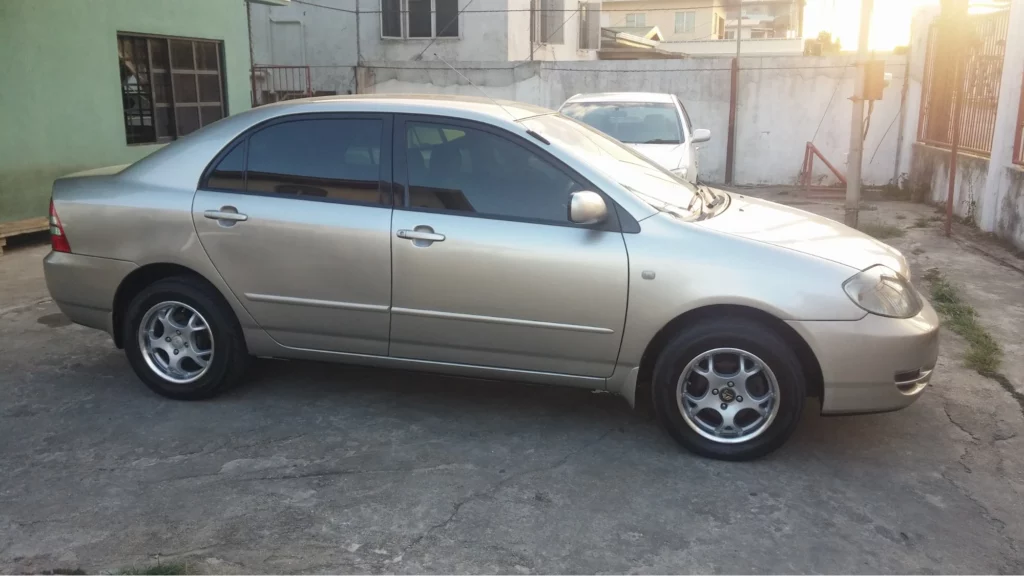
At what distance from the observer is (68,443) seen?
4.22 metres

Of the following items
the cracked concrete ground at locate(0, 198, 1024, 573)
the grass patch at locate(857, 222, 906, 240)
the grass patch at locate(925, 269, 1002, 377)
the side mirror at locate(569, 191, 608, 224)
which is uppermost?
the side mirror at locate(569, 191, 608, 224)

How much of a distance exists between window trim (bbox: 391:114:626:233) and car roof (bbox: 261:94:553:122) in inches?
1.9

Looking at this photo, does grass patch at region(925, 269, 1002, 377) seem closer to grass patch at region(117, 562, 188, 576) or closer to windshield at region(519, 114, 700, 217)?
windshield at region(519, 114, 700, 217)

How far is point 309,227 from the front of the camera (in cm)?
434

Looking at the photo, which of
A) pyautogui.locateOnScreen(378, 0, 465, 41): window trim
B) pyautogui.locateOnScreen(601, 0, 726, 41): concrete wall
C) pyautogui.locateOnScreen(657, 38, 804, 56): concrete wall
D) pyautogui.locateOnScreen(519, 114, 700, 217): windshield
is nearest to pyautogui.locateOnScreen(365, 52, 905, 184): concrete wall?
pyautogui.locateOnScreen(378, 0, 465, 41): window trim

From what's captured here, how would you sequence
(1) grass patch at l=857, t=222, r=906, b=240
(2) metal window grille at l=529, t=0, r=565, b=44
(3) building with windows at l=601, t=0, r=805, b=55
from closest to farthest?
(1) grass patch at l=857, t=222, r=906, b=240 < (2) metal window grille at l=529, t=0, r=565, b=44 < (3) building with windows at l=601, t=0, r=805, b=55

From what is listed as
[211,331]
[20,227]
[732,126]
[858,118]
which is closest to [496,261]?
[211,331]

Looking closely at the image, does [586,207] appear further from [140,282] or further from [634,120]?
[634,120]

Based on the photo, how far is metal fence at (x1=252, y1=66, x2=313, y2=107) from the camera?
1867 cm

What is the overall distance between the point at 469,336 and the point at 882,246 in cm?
230

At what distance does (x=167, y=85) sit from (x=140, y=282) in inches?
288

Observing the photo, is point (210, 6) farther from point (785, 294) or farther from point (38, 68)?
point (785, 294)

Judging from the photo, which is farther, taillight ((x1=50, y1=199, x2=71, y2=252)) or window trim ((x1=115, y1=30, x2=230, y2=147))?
window trim ((x1=115, y1=30, x2=230, y2=147))

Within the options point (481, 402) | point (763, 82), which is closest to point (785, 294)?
point (481, 402)
